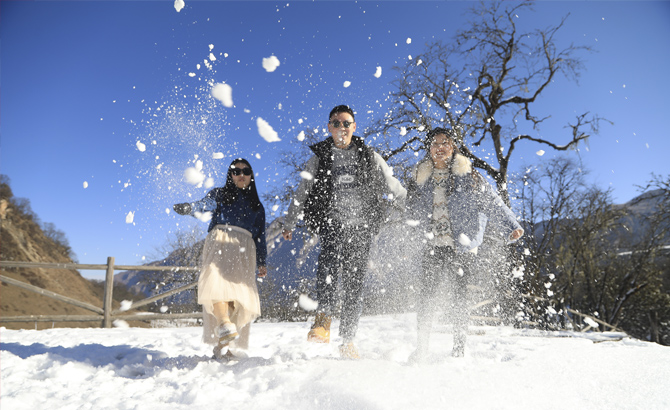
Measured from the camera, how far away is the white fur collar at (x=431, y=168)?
127 inches

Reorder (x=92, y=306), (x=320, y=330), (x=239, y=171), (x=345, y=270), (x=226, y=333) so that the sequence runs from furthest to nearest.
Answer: (x=92, y=306) < (x=239, y=171) < (x=345, y=270) < (x=320, y=330) < (x=226, y=333)

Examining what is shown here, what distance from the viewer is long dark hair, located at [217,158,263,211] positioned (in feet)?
10.7

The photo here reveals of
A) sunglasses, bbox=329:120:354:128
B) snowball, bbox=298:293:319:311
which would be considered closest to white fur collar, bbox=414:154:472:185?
sunglasses, bbox=329:120:354:128

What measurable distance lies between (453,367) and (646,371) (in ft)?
4.71

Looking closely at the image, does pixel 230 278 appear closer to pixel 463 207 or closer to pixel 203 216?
pixel 203 216

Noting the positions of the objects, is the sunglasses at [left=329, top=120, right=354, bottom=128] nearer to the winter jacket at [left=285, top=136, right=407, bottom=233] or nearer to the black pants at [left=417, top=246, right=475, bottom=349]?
the winter jacket at [left=285, top=136, right=407, bottom=233]

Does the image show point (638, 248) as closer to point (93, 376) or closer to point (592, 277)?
point (592, 277)

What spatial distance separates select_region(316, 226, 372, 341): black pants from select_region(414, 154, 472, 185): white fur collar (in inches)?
28.4

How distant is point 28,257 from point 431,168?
97.0ft

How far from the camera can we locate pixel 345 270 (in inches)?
121

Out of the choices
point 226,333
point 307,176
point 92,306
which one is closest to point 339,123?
point 307,176

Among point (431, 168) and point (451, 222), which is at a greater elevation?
point (431, 168)

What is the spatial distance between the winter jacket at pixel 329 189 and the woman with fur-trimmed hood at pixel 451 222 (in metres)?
0.34

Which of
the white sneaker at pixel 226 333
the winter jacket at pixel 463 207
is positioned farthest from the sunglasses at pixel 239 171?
the winter jacket at pixel 463 207
